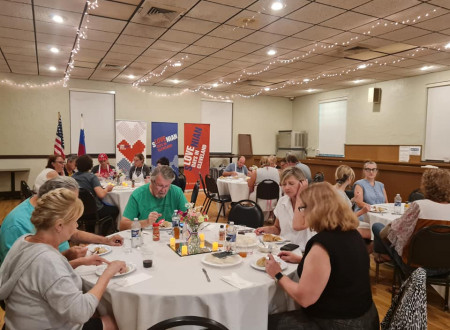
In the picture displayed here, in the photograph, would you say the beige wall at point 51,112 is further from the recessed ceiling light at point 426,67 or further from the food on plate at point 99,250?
the food on plate at point 99,250

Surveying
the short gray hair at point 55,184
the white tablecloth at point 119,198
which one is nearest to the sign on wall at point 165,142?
the white tablecloth at point 119,198

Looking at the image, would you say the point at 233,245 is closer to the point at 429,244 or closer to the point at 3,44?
the point at 429,244

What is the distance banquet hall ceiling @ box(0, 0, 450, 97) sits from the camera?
4.11 meters

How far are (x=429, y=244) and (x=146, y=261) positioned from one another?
2.25 m

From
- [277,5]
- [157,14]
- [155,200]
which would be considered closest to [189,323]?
[155,200]

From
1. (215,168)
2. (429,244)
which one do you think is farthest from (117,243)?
(215,168)

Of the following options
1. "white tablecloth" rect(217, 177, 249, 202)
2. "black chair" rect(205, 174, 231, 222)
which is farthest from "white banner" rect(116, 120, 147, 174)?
"white tablecloth" rect(217, 177, 249, 202)

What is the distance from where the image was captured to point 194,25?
4711mm

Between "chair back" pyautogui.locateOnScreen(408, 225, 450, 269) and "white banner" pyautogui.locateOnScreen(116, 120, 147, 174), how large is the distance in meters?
7.73

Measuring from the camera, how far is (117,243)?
243 cm

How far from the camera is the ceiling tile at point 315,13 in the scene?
4.03 meters

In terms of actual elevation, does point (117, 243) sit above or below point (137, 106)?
below

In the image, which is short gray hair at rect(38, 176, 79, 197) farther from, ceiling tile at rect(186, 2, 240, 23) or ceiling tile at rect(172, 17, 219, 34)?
ceiling tile at rect(172, 17, 219, 34)

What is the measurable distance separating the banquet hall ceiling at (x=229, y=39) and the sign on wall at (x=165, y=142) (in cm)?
157
